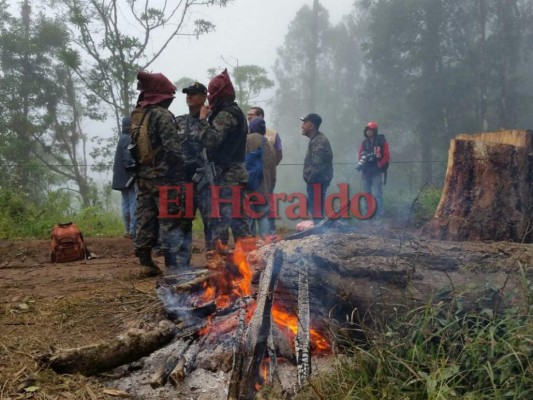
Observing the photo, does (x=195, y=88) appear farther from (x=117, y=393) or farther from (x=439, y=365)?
(x=439, y=365)

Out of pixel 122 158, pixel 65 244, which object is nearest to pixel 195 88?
pixel 122 158

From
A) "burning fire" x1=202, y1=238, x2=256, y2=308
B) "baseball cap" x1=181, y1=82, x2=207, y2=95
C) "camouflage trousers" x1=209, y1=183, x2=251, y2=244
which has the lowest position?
"burning fire" x1=202, y1=238, x2=256, y2=308

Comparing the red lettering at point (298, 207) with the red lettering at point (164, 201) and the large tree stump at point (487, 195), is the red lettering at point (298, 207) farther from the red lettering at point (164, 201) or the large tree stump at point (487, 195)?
the large tree stump at point (487, 195)

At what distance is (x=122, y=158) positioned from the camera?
655 centimetres

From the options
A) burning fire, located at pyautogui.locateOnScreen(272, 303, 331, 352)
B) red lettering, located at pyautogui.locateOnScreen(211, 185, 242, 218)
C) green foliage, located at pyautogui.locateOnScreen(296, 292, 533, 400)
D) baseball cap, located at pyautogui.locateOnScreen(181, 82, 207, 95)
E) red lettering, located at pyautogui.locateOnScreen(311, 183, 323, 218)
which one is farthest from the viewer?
red lettering, located at pyautogui.locateOnScreen(311, 183, 323, 218)

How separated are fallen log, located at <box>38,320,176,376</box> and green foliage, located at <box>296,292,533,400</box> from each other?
1051 mm

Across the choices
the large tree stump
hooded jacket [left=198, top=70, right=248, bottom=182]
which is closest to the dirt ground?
hooded jacket [left=198, top=70, right=248, bottom=182]

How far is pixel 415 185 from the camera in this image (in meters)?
23.2

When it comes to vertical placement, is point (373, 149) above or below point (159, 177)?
above

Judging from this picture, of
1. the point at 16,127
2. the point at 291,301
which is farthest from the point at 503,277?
the point at 16,127

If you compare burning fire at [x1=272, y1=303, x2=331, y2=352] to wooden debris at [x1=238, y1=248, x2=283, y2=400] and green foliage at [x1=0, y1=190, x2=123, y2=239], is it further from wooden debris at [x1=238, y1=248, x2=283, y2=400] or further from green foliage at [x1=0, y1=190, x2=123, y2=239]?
green foliage at [x1=0, y1=190, x2=123, y2=239]

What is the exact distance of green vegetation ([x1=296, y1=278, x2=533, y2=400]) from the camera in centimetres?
163

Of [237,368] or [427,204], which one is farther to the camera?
[427,204]

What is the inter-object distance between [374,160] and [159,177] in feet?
15.8
